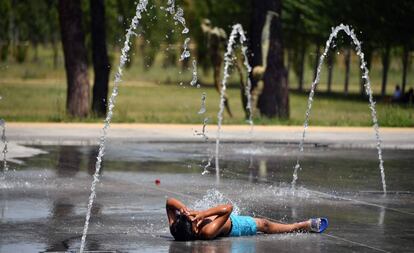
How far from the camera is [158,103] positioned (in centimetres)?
4541

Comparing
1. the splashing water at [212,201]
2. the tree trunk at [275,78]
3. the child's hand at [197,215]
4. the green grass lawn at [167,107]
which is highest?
the tree trunk at [275,78]

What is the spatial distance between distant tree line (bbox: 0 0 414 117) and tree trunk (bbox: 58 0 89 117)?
0.08 ft

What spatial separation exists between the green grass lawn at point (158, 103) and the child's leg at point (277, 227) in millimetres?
17368

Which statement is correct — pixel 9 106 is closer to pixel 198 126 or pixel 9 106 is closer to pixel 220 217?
pixel 198 126

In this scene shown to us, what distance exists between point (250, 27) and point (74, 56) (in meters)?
5.08

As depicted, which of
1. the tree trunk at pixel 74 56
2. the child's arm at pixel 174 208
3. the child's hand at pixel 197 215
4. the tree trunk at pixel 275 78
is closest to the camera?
the child's arm at pixel 174 208

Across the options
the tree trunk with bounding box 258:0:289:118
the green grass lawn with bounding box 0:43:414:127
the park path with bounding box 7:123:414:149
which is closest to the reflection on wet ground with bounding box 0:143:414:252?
the park path with bounding box 7:123:414:149

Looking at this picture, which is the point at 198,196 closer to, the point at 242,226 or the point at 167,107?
the point at 242,226

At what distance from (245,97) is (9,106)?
9.47m

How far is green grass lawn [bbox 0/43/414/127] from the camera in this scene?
100 ft

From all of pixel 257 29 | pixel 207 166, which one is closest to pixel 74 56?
pixel 257 29

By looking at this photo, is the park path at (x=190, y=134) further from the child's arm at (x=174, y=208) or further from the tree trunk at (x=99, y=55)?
the child's arm at (x=174, y=208)

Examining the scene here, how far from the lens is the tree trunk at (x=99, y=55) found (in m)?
32.6

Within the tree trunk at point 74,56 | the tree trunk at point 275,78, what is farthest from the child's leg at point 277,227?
the tree trunk at point 275,78
